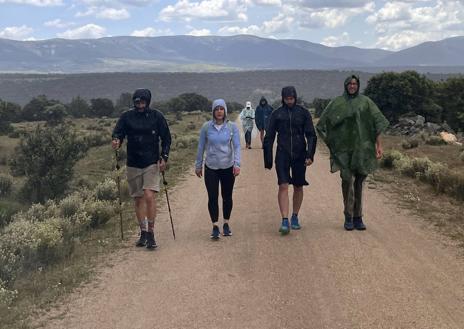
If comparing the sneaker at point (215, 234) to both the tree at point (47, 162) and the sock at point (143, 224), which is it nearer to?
the sock at point (143, 224)

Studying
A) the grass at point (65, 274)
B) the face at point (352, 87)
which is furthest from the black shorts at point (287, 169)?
the grass at point (65, 274)

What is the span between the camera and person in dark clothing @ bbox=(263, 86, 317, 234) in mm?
8164

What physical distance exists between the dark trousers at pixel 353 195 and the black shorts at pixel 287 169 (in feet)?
2.41

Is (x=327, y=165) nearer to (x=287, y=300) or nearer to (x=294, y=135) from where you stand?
(x=294, y=135)

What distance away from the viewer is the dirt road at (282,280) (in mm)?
5293

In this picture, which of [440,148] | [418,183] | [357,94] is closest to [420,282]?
[357,94]

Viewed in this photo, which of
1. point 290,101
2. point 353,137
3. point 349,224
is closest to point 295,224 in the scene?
point 349,224

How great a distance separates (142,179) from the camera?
773cm

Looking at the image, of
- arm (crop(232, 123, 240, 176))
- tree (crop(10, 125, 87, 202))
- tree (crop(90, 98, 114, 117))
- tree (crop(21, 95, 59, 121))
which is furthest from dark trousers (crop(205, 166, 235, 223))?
tree (crop(90, 98, 114, 117))

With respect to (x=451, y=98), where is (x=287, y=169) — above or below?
above

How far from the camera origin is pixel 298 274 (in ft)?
21.4

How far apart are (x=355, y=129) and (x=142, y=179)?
127 inches

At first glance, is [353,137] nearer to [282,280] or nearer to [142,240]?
[282,280]

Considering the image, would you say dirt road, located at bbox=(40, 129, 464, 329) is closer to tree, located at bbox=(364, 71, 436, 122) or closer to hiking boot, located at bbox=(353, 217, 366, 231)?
hiking boot, located at bbox=(353, 217, 366, 231)
